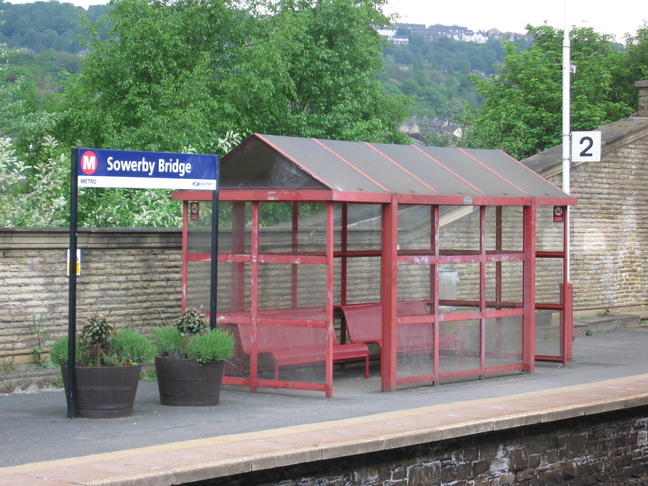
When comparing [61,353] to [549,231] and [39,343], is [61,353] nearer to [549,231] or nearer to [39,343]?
[39,343]

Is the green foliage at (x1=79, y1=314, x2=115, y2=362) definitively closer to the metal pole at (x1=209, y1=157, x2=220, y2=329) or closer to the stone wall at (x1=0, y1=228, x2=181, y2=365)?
the metal pole at (x1=209, y1=157, x2=220, y2=329)

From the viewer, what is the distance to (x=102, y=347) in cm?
972

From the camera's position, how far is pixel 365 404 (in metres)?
10.7

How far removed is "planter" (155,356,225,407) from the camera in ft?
33.9

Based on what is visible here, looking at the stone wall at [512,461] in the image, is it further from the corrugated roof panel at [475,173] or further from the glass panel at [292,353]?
the corrugated roof panel at [475,173]

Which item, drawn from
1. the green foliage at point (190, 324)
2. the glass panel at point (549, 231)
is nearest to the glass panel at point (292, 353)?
the green foliage at point (190, 324)

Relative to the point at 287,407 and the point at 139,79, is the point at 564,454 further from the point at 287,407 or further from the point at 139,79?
the point at 139,79

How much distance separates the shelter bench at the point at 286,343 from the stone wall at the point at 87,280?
167 centimetres

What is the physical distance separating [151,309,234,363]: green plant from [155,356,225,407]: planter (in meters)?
0.09

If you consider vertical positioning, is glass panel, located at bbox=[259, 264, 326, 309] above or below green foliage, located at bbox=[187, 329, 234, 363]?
above

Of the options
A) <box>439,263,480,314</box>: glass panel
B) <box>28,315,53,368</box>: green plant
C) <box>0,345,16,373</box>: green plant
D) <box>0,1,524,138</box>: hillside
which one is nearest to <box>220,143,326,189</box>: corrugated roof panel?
<box>439,263,480,314</box>: glass panel

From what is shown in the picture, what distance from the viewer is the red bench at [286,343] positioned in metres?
11.2

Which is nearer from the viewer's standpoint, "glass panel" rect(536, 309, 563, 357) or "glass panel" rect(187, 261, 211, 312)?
"glass panel" rect(187, 261, 211, 312)

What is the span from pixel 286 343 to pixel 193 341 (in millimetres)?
1438
